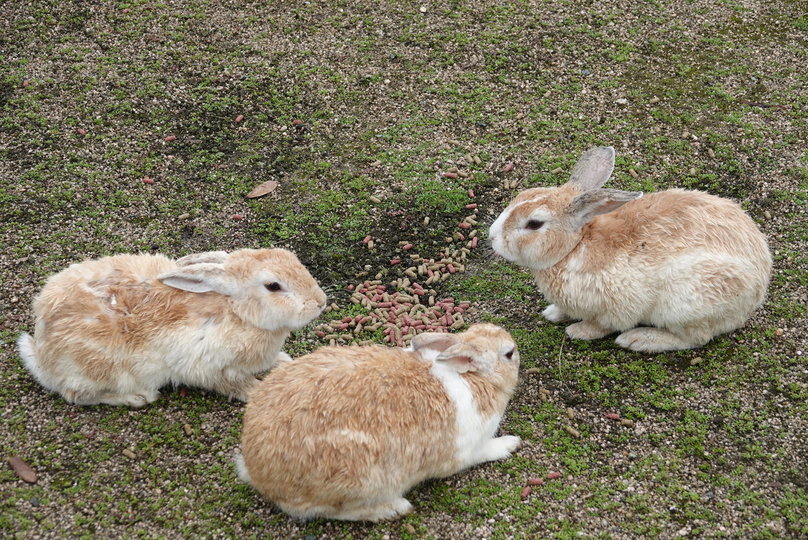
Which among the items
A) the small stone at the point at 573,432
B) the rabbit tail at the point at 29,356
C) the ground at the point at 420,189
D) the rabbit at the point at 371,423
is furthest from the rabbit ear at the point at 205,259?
the small stone at the point at 573,432

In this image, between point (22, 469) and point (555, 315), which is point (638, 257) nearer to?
point (555, 315)

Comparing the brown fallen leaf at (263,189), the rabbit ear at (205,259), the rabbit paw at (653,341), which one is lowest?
the rabbit paw at (653,341)

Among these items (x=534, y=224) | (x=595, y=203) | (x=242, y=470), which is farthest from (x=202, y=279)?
(x=595, y=203)

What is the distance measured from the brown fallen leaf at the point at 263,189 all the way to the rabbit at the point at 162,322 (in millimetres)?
1673

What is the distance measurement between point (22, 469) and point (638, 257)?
12.8ft

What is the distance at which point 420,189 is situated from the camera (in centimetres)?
653

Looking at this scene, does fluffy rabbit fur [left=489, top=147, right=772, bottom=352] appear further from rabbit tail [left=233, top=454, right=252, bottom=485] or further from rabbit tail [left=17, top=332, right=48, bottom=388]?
rabbit tail [left=17, top=332, right=48, bottom=388]

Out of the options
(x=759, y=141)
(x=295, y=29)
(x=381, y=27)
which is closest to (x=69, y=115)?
(x=295, y=29)

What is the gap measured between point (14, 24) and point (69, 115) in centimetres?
169

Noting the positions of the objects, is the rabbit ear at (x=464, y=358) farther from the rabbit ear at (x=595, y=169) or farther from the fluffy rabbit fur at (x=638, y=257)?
the rabbit ear at (x=595, y=169)

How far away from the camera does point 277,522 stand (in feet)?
13.9

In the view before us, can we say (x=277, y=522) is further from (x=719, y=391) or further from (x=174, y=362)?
(x=719, y=391)

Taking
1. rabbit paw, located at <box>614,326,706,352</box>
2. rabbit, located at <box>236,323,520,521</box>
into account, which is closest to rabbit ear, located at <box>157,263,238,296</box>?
rabbit, located at <box>236,323,520,521</box>

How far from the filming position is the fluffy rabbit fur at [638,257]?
4.90 m
